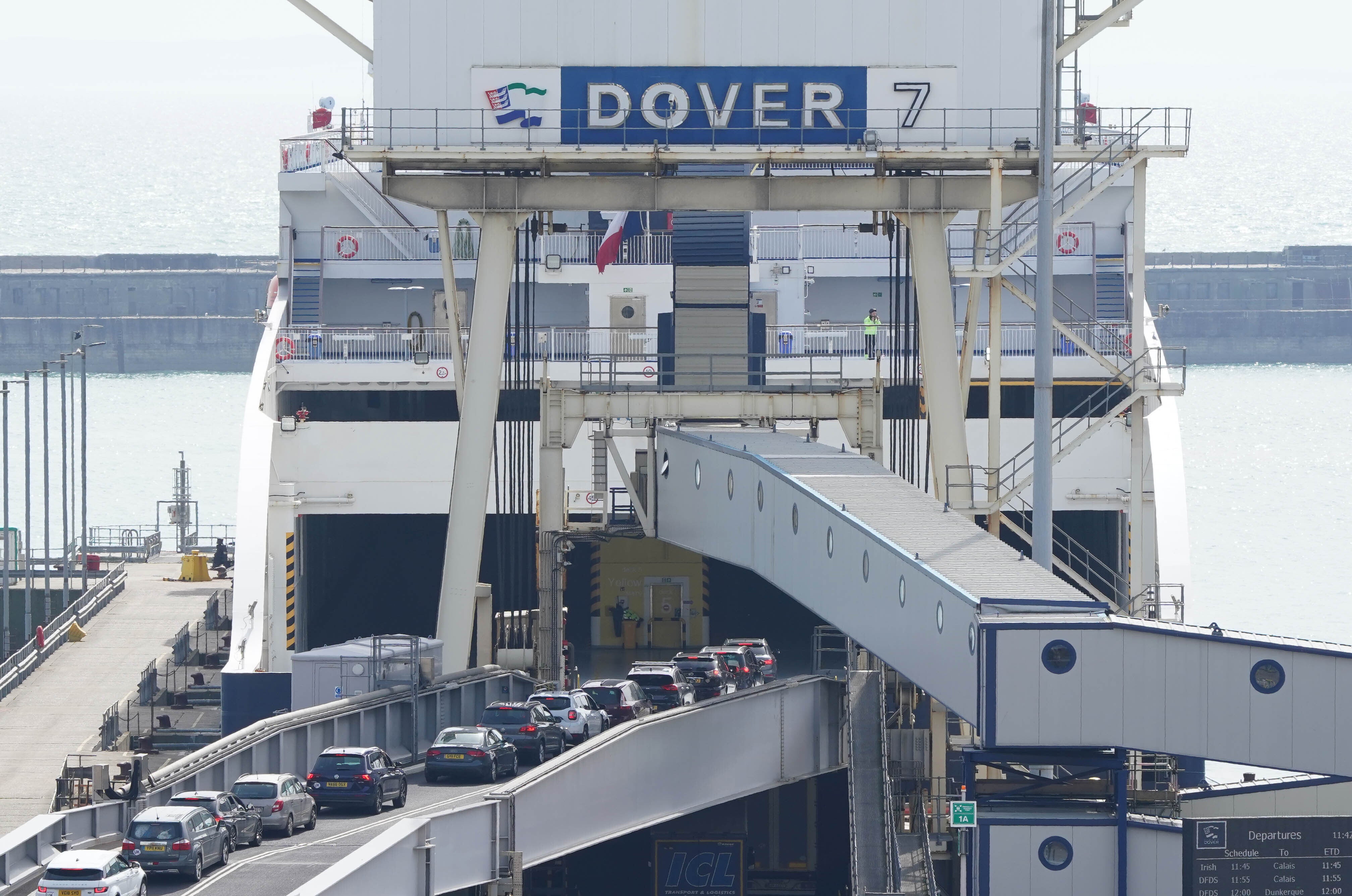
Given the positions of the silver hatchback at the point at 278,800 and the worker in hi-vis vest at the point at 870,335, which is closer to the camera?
the silver hatchback at the point at 278,800

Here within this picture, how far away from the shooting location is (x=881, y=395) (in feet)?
151

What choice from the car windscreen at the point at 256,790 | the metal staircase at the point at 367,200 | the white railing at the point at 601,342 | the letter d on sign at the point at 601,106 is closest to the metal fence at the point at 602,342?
the white railing at the point at 601,342

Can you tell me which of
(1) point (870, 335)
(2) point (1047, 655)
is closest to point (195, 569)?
(1) point (870, 335)

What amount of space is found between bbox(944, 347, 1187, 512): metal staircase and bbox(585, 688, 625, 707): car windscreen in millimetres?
7541

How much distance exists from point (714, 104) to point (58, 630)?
37.0m

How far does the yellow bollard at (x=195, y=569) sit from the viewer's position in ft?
282

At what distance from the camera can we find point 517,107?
45.5 metres

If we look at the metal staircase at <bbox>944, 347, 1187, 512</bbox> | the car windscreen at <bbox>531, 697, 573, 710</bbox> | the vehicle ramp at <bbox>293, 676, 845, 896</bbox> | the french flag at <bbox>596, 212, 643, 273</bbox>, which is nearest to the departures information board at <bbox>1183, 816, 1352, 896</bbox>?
the vehicle ramp at <bbox>293, 676, 845, 896</bbox>

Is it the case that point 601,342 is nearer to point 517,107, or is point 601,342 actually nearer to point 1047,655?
point 517,107

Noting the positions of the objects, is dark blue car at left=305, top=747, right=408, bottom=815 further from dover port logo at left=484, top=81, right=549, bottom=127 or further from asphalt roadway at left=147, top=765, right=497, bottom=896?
dover port logo at left=484, top=81, right=549, bottom=127

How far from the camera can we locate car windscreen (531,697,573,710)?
42000mm

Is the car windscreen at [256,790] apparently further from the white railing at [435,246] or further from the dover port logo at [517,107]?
the white railing at [435,246]

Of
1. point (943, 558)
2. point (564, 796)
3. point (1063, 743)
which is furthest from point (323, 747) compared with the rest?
point (1063, 743)

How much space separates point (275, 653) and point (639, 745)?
1940 centimetres
